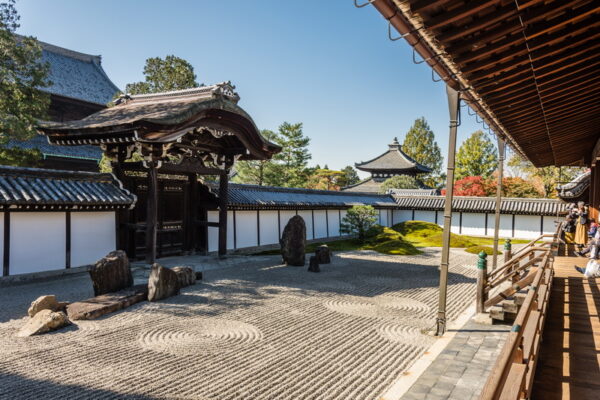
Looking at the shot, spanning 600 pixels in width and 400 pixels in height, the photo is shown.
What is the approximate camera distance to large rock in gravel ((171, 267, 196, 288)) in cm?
1158

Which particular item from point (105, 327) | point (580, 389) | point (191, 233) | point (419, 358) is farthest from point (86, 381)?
point (191, 233)

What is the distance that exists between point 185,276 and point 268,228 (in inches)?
394

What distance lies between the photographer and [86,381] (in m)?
5.47

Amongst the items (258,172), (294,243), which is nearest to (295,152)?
(258,172)

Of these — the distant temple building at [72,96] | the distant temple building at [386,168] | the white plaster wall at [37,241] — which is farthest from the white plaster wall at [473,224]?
the white plaster wall at [37,241]

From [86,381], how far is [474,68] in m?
6.62

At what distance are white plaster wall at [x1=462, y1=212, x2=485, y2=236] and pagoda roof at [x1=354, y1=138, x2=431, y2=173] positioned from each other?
59.9 ft

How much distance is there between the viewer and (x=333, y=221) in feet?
90.2

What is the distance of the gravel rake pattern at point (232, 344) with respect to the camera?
5406 millimetres

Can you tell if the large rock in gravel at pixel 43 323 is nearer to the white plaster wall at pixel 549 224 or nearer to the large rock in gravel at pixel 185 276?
the large rock in gravel at pixel 185 276

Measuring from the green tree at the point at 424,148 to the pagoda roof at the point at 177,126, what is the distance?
48642 millimetres

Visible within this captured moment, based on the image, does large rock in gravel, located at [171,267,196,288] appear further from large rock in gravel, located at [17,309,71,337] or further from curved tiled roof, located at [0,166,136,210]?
curved tiled roof, located at [0,166,136,210]

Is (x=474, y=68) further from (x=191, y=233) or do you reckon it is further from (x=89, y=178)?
(x=191, y=233)

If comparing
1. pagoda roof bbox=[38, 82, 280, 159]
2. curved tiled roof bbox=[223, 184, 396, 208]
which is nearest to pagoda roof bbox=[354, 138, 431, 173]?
curved tiled roof bbox=[223, 184, 396, 208]
